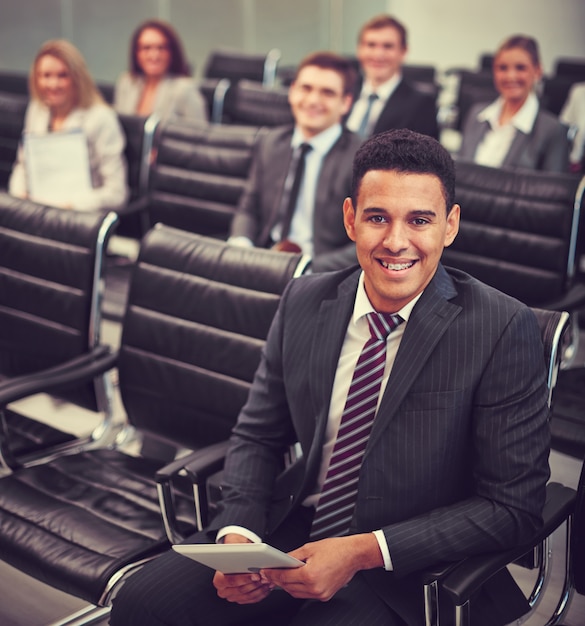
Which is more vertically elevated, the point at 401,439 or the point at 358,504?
the point at 401,439

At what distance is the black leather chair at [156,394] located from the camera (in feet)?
6.48

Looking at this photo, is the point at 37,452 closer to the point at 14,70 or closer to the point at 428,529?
the point at 428,529

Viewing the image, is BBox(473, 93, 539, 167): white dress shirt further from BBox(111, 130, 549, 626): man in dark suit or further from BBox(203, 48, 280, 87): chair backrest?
BBox(111, 130, 549, 626): man in dark suit

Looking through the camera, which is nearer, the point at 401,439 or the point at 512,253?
the point at 401,439

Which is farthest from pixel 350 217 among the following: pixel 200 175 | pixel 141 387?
pixel 200 175

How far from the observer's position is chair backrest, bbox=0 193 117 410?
250 cm

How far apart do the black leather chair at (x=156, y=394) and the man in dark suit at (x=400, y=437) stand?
0.92 feet

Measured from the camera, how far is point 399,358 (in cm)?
167

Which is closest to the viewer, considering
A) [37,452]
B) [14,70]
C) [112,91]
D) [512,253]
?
[37,452]

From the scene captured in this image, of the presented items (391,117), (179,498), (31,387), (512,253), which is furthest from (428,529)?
(391,117)

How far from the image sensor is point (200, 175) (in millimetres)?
3699

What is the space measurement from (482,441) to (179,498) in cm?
84

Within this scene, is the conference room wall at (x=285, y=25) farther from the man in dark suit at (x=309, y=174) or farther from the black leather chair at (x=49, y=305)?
the black leather chair at (x=49, y=305)

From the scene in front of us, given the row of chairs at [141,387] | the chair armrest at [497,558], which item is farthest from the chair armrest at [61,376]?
the chair armrest at [497,558]
